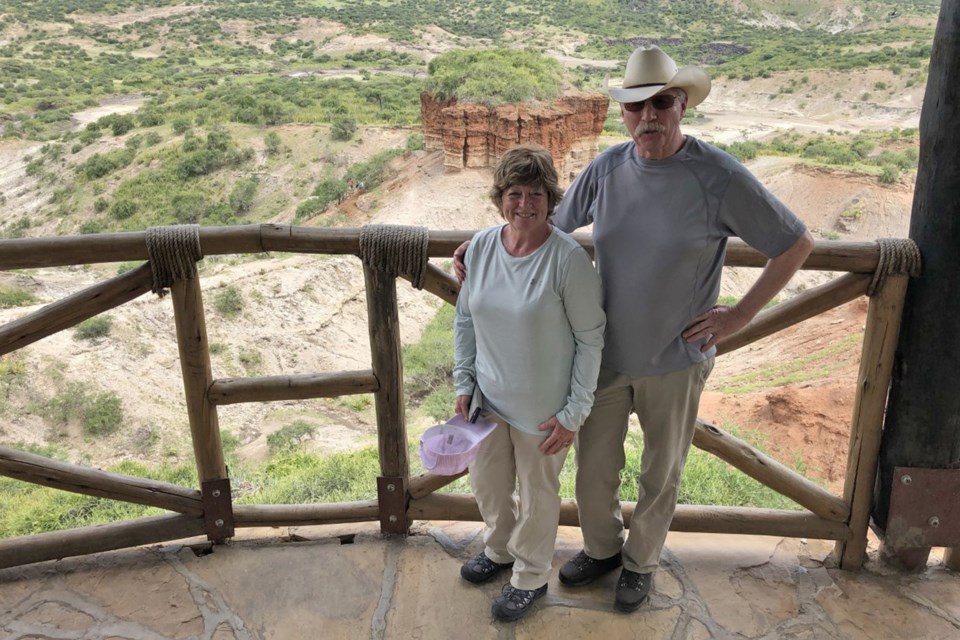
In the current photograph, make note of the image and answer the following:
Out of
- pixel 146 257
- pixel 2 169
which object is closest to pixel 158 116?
pixel 2 169

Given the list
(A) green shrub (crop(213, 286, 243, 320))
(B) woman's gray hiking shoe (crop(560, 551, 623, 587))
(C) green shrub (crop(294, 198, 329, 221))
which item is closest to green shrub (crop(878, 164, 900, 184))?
(C) green shrub (crop(294, 198, 329, 221))

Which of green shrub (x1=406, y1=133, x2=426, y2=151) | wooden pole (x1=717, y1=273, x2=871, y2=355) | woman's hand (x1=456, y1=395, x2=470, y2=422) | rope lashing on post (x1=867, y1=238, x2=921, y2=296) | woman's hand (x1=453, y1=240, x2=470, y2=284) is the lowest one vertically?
green shrub (x1=406, y1=133, x2=426, y2=151)

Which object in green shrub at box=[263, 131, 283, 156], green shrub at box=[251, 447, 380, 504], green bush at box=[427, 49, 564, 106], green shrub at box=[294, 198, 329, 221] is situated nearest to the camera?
green shrub at box=[251, 447, 380, 504]

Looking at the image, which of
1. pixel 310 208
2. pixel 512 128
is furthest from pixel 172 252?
pixel 310 208

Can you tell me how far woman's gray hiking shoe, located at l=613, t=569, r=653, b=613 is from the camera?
2186 millimetres

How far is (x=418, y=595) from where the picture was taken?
2.31 m

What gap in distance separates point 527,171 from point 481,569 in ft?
4.08

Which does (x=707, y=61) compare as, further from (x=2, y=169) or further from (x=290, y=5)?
(x=2, y=169)

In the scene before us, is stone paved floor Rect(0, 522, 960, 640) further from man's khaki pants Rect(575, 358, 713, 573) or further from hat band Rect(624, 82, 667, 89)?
hat band Rect(624, 82, 667, 89)

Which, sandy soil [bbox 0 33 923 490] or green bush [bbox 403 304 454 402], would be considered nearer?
sandy soil [bbox 0 33 923 490]

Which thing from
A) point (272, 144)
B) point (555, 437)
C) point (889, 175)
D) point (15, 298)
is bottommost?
point (15, 298)

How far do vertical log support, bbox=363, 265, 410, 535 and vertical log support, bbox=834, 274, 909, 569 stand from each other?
4.74 ft

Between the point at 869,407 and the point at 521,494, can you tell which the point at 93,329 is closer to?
the point at 521,494

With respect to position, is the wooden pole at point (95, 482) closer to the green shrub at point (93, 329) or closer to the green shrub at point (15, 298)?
the green shrub at point (93, 329)
